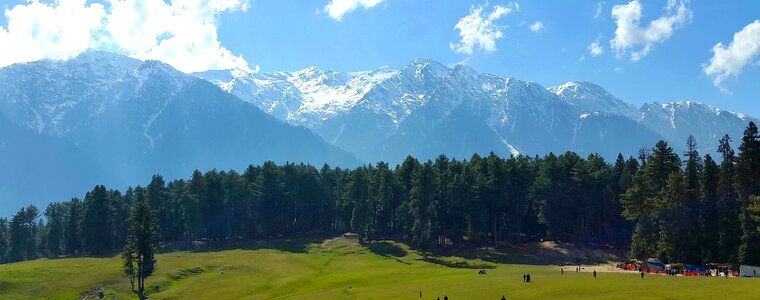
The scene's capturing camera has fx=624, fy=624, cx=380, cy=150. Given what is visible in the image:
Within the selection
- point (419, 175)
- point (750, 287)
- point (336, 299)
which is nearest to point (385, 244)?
point (419, 175)

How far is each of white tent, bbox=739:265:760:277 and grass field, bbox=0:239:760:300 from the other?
53.0ft

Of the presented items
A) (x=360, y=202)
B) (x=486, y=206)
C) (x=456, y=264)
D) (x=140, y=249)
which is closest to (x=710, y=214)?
(x=456, y=264)

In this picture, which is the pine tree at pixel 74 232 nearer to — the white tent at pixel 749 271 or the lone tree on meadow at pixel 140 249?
the lone tree on meadow at pixel 140 249

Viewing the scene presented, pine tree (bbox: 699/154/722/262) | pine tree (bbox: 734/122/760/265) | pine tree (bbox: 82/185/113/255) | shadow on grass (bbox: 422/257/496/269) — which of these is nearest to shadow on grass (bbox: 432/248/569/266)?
shadow on grass (bbox: 422/257/496/269)

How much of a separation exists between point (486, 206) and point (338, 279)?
54573 mm

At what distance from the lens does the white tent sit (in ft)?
294

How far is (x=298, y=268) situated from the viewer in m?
130

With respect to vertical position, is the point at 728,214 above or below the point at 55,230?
above

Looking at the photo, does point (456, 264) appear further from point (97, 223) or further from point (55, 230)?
point (55, 230)

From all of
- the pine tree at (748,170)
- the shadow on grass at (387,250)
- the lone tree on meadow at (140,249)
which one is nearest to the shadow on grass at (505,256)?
the shadow on grass at (387,250)

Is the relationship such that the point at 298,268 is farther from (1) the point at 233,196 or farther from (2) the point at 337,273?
(1) the point at 233,196

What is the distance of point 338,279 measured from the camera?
111m

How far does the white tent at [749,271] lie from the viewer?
89562 mm

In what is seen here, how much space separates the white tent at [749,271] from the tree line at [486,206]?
7.29m
